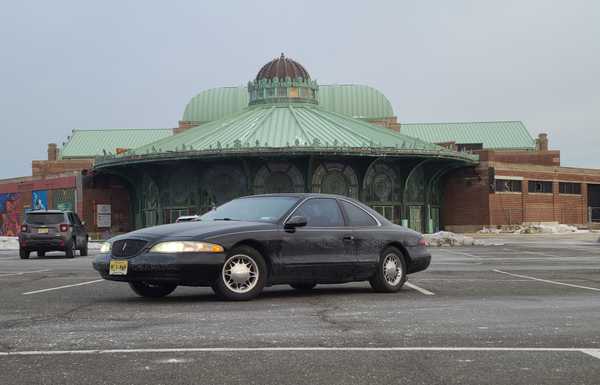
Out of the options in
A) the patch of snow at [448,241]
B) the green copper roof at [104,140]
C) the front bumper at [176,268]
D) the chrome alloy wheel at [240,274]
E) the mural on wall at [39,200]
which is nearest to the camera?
the front bumper at [176,268]

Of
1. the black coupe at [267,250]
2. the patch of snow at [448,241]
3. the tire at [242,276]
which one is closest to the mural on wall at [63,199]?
the patch of snow at [448,241]

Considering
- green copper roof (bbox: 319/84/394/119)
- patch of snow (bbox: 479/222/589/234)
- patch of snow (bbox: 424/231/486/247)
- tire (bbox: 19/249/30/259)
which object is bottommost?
patch of snow (bbox: 479/222/589/234)

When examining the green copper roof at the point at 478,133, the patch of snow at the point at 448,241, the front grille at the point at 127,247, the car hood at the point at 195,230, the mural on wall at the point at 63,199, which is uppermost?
the green copper roof at the point at 478,133

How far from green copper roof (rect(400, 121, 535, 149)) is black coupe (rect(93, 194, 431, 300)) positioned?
227ft

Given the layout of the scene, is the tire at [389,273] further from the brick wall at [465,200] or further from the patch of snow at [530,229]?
the brick wall at [465,200]

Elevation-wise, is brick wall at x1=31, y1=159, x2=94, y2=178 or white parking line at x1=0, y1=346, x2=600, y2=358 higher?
brick wall at x1=31, y1=159, x2=94, y2=178

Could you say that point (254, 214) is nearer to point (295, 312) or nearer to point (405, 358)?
point (295, 312)

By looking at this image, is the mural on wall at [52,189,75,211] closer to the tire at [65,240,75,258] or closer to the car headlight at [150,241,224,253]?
the tire at [65,240,75,258]

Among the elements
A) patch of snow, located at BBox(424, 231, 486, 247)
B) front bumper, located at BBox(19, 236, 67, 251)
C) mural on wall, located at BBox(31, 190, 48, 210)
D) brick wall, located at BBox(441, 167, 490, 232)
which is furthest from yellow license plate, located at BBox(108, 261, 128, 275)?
mural on wall, located at BBox(31, 190, 48, 210)

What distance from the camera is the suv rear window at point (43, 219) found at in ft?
96.4

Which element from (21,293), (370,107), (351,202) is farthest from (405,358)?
(370,107)

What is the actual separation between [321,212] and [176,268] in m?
2.68

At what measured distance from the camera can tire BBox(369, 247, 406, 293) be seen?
12.7 m

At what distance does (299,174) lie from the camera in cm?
5078
